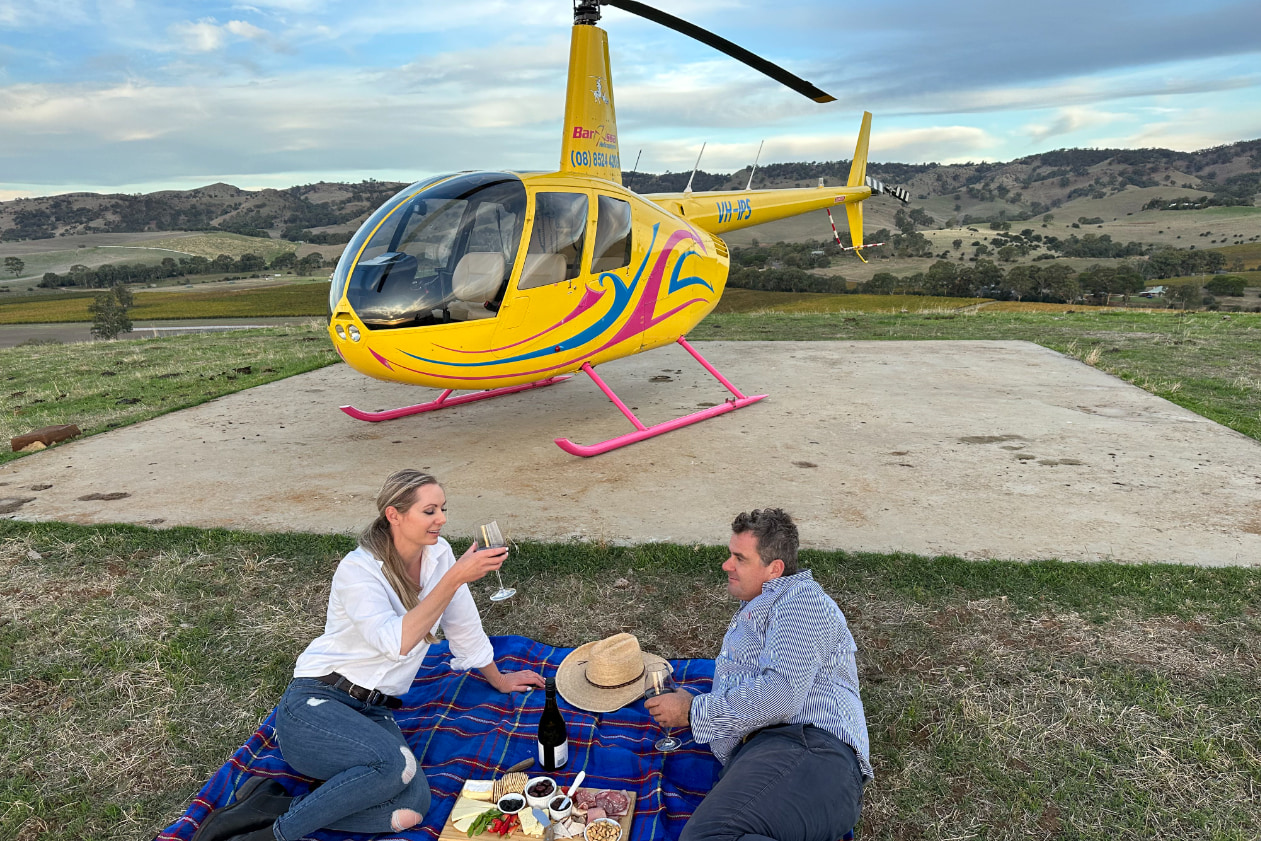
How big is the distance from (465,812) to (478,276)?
439 centimetres

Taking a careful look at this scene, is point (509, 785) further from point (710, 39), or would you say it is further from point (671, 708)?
point (710, 39)

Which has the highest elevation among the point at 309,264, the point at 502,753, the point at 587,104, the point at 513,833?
the point at 309,264

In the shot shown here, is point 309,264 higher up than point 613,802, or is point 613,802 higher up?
point 309,264

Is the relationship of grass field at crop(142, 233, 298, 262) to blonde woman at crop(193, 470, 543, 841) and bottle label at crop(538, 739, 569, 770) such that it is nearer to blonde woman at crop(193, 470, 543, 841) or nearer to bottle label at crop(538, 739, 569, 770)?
blonde woman at crop(193, 470, 543, 841)

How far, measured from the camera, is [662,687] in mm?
3074

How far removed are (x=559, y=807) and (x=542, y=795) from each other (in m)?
0.09

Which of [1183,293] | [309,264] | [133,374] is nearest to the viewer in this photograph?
[133,374]

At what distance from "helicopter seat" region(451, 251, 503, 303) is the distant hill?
99067 mm

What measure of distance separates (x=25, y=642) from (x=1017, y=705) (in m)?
5.33

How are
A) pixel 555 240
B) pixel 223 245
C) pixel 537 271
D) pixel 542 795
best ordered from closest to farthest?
1. pixel 542 795
2. pixel 537 271
3. pixel 555 240
4. pixel 223 245

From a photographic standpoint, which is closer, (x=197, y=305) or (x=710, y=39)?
(x=710, y=39)

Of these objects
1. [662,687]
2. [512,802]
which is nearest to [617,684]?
[662,687]

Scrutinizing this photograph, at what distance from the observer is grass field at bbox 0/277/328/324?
179 ft

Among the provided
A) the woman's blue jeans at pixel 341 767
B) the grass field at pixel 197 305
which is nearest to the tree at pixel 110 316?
the grass field at pixel 197 305
